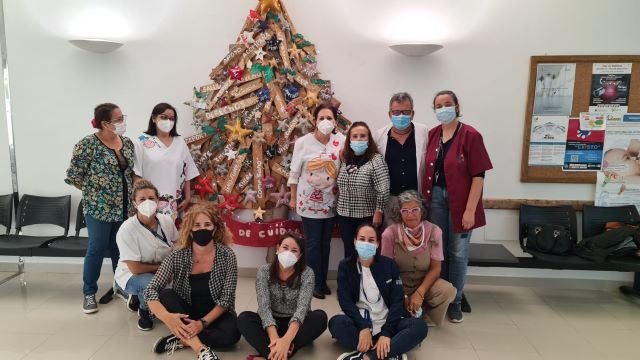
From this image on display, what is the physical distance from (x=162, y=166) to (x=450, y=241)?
2.06 m

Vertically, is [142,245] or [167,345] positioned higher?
[142,245]

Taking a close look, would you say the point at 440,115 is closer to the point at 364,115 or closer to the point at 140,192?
the point at 364,115

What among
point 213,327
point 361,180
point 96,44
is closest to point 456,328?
point 361,180

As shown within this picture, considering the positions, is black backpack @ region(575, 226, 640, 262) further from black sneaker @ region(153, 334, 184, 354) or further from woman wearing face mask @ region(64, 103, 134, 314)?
woman wearing face mask @ region(64, 103, 134, 314)

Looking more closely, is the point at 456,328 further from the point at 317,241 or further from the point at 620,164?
Answer: the point at 620,164

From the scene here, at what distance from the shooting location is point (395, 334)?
233cm

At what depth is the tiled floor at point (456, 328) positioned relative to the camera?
248 centimetres

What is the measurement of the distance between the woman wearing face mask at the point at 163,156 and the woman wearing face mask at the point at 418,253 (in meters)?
1.55

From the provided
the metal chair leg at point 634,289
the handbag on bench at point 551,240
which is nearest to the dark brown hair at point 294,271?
the handbag on bench at point 551,240

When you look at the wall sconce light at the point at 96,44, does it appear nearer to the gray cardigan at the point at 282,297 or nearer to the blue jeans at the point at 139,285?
the blue jeans at the point at 139,285

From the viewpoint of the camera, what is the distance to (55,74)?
11.8ft

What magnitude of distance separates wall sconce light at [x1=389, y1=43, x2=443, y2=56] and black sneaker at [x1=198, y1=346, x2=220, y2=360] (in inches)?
97.4

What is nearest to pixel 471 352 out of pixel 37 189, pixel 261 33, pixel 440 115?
pixel 440 115

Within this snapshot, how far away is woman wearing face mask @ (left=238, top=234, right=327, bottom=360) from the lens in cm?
230
